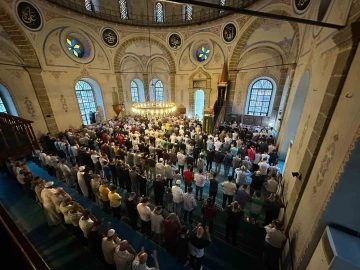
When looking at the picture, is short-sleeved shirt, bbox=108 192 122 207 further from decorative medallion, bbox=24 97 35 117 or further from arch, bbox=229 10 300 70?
arch, bbox=229 10 300 70

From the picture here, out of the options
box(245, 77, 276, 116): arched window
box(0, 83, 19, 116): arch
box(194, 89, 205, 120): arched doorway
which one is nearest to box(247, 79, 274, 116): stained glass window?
box(245, 77, 276, 116): arched window

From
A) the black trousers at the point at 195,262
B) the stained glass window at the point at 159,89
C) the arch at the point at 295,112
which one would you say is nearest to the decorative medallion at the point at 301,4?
the arch at the point at 295,112

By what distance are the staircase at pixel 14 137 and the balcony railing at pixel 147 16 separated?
25.5 ft

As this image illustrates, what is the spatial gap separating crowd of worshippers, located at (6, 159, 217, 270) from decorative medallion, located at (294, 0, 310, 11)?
9.52 meters

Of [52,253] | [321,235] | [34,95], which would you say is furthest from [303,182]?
A: [34,95]

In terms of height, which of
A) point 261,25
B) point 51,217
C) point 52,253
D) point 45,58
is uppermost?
point 261,25

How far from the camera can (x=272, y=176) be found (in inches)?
231

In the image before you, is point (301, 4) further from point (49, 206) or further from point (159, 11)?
point (49, 206)

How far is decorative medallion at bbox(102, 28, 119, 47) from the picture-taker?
43.3 feet

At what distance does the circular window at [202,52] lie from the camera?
48.5 ft

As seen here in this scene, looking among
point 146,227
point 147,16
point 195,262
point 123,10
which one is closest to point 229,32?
point 147,16

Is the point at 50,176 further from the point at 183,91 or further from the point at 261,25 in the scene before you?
the point at 261,25

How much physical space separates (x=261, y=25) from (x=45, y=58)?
1462 centimetres

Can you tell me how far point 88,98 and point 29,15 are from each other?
6.02 meters
